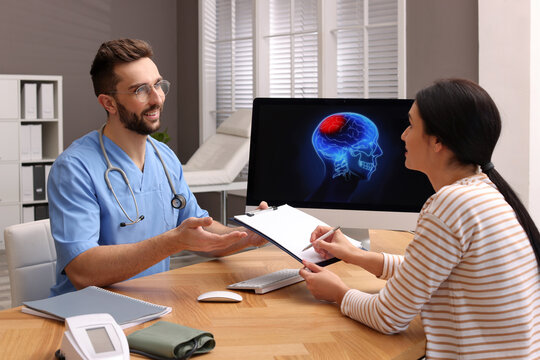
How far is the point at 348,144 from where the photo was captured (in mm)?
1977

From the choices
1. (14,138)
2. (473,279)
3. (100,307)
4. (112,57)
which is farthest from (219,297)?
(14,138)

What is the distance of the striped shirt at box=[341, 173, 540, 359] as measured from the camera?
1.11 meters

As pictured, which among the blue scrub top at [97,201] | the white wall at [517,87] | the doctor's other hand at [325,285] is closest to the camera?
the doctor's other hand at [325,285]

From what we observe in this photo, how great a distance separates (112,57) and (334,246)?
0.87m

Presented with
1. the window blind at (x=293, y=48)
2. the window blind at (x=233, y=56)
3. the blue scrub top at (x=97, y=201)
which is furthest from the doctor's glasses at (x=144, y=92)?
the window blind at (x=233, y=56)

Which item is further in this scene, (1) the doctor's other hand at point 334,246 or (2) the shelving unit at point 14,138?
(2) the shelving unit at point 14,138

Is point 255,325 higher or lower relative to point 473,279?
lower

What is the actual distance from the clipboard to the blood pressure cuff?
473 mm

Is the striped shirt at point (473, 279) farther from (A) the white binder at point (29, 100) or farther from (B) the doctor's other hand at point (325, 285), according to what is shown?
(A) the white binder at point (29, 100)

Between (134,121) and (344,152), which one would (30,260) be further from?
(344,152)

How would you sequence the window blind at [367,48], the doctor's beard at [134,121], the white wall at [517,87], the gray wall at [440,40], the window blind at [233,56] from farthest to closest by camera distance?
the window blind at [233,56] < the window blind at [367,48] < the gray wall at [440,40] < the white wall at [517,87] < the doctor's beard at [134,121]

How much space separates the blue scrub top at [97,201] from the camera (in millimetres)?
1647

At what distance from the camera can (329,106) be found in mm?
1992

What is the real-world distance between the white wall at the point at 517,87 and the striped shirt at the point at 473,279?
223cm
